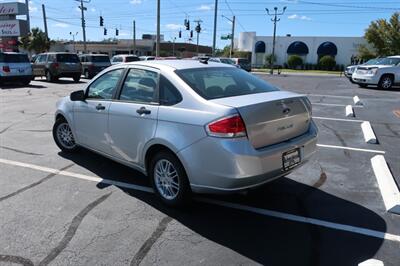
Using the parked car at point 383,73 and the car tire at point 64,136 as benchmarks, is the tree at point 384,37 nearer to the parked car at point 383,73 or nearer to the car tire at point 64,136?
the parked car at point 383,73

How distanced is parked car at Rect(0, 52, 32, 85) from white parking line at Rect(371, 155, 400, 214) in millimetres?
18960

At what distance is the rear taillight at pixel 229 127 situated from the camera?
3695mm

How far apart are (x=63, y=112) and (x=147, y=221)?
2999 mm

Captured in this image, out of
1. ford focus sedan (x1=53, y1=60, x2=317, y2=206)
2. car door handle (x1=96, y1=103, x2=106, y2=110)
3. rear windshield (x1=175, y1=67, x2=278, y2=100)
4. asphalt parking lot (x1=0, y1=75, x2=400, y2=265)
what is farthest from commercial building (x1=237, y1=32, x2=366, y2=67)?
car door handle (x1=96, y1=103, x2=106, y2=110)

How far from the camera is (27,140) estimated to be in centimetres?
761

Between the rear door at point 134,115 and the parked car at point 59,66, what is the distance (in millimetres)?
19522

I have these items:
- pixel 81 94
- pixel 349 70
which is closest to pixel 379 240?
pixel 81 94

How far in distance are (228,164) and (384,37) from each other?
197 feet

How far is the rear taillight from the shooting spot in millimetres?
3695

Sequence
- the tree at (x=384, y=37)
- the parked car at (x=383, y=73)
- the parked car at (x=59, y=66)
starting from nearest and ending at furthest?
1. the parked car at (x=383, y=73)
2. the parked car at (x=59, y=66)
3. the tree at (x=384, y=37)

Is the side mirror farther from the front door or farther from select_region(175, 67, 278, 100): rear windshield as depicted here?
select_region(175, 67, 278, 100): rear windshield

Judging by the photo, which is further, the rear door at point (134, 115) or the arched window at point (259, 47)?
the arched window at point (259, 47)

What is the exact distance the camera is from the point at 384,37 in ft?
182

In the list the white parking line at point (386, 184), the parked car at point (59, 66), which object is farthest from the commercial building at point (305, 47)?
the white parking line at point (386, 184)
